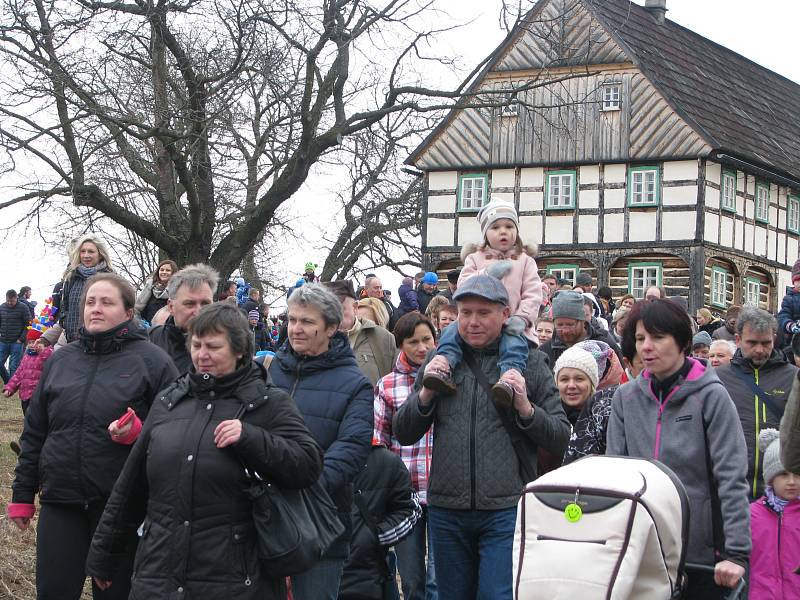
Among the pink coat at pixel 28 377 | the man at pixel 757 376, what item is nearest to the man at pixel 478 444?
the man at pixel 757 376

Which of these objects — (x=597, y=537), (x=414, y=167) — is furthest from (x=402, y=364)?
(x=414, y=167)

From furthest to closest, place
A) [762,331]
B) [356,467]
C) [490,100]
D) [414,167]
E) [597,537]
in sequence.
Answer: [414,167] < [490,100] < [762,331] < [356,467] < [597,537]

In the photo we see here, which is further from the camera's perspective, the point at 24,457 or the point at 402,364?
the point at 402,364

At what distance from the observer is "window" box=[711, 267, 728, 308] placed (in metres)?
29.2

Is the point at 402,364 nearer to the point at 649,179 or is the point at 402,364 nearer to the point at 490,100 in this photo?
the point at 490,100

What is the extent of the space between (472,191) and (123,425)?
2656cm

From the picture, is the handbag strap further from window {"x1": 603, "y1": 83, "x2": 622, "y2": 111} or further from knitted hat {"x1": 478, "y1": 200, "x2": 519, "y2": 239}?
window {"x1": 603, "y1": 83, "x2": 622, "y2": 111}

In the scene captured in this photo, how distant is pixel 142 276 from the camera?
30.0 metres

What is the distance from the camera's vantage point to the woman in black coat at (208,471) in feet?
14.9

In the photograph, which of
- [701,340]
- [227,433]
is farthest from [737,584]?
[701,340]

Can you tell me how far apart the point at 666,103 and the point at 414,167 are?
7.12 meters

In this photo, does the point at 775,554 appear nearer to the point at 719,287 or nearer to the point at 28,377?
the point at 28,377

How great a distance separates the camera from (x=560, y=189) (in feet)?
100

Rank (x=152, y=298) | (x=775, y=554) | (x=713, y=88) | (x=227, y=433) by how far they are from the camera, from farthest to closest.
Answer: (x=713, y=88) < (x=152, y=298) < (x=775, y=554) < (x=227, y=433)
